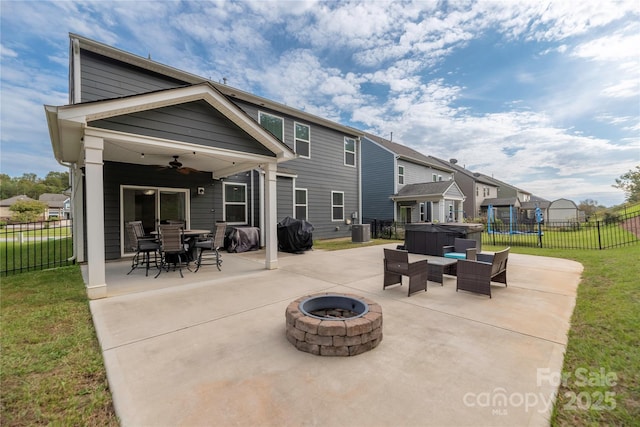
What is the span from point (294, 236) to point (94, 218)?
5.74m

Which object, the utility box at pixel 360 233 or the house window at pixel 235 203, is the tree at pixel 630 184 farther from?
the house window at pixel 235 203

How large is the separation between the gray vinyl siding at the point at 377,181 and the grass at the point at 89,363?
13.4 metres

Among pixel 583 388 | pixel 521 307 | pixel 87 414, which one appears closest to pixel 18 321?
pixel 87 414

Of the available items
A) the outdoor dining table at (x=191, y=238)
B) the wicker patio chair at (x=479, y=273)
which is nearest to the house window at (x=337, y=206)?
the outdoor dining table at (x=191, y=238)

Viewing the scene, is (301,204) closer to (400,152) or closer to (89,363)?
(89,363)

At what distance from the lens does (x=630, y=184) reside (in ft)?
90.7

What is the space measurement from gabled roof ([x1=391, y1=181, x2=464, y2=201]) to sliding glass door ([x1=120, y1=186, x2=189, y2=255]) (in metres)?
12.6

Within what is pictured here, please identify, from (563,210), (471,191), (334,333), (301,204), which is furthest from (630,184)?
(334,333)

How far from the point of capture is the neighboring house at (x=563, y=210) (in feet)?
71.5

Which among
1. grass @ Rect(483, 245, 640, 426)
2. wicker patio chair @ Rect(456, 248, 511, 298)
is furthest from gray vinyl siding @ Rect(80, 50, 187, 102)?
grass @ Rect(483, 245, 640, 426)

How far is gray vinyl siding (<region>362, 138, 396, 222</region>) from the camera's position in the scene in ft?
57.5

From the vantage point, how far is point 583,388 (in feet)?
6.73

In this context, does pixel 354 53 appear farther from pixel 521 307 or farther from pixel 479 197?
pixel 479 197

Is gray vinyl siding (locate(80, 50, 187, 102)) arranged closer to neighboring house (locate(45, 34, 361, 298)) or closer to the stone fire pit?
neighboring house (locate(45, 34, 361, 298))
